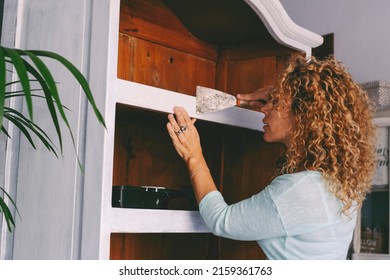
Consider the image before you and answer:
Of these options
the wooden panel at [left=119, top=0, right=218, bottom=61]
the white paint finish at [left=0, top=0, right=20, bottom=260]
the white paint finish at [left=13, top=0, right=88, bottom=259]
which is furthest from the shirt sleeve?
the wooden panel at [left=119, top=0, right=218, bottom=61]

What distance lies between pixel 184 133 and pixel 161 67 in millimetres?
611

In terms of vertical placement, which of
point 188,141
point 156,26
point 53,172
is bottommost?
point 53,172

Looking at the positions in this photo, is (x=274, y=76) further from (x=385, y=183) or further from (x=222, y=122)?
(x=385, y=183)

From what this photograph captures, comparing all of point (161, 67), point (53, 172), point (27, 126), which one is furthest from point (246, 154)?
point (27, 126)

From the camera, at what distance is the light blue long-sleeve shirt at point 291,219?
150 cm

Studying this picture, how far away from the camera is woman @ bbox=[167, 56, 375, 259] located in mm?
1514

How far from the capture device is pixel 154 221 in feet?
5.22

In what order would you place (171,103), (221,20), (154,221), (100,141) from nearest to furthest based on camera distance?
(100,141), (154,221), (171,103), (221,20)

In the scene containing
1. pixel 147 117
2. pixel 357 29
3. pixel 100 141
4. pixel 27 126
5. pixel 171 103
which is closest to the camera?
pixel 27 126

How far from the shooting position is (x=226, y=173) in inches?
90.5

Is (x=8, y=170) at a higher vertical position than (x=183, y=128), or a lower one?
lower

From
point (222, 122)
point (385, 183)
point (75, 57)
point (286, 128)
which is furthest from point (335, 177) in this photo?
point (385, 183)

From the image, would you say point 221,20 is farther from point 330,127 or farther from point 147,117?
point 330,127

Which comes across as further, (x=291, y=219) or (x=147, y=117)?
(x=147, y=117)
